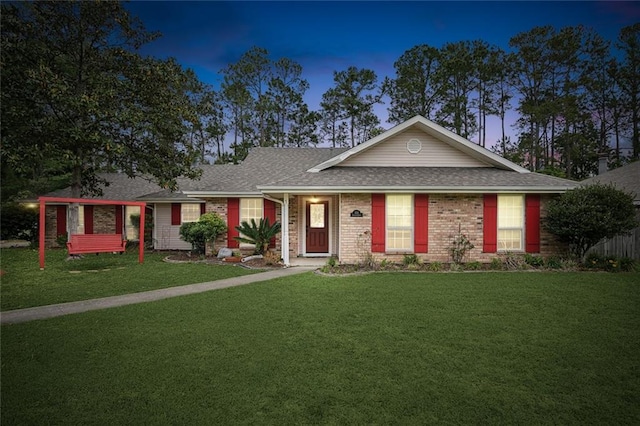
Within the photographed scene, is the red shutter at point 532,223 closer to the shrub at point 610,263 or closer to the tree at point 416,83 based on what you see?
the shrub at point 610,263

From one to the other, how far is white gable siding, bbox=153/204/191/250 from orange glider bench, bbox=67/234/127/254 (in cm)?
399

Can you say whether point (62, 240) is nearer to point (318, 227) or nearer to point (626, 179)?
point (318, 227)

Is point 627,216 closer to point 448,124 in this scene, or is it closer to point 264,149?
point 264,149

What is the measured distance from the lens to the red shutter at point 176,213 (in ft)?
52.2

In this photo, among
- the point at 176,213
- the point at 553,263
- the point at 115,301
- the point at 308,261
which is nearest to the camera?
the point at 115,301

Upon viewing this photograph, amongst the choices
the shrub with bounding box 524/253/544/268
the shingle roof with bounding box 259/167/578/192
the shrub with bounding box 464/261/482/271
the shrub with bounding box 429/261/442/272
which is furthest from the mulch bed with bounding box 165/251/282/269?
the shrub with bounding box 524/253/544/268

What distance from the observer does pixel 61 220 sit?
17.1 m

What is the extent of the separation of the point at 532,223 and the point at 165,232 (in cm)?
1609

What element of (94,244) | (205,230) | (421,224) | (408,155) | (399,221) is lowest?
(94,244)

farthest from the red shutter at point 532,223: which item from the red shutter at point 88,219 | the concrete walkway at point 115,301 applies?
the red shutter at point 88,219

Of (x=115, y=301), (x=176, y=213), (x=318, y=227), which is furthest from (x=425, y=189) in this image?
(x=176, y=213)

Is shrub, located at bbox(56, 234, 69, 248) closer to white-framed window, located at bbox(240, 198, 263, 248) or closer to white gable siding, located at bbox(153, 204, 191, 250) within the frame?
white gable siding, located at bbox(153, 204, 191, 250)

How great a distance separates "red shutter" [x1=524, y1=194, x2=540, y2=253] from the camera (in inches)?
438

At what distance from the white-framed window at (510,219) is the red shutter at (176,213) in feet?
46.6
